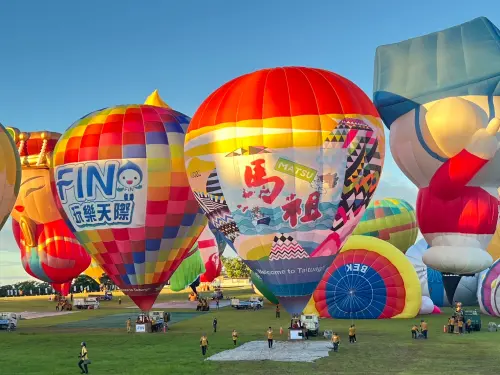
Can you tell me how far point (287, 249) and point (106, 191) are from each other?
25.7 ft

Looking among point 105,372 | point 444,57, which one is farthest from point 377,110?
point 105,372

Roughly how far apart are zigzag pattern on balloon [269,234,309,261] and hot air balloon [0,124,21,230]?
1110 cm

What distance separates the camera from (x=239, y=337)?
77.3 ft

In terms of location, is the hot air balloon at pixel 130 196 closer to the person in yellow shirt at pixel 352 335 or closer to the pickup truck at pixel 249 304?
the person in yellow shirt at pixel 352 335

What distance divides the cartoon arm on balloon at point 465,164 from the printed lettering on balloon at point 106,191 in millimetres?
10501

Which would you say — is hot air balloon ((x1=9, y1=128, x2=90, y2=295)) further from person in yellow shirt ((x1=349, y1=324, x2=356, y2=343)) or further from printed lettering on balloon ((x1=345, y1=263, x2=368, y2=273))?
person in yellow shirt ((x1=349, y1=324, x2=356, y2=343))

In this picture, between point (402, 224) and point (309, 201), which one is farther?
point (402, 224)

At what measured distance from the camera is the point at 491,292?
93.7ft

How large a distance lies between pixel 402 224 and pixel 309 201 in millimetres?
22961

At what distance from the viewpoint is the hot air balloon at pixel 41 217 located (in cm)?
3778

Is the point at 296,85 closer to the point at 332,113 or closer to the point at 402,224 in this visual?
the point at 332,113

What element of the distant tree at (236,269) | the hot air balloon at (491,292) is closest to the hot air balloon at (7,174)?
→ the hot air balloon at (491,292)

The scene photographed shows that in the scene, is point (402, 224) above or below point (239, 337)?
above

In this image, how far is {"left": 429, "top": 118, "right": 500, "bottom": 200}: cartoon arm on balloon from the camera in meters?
21.1
